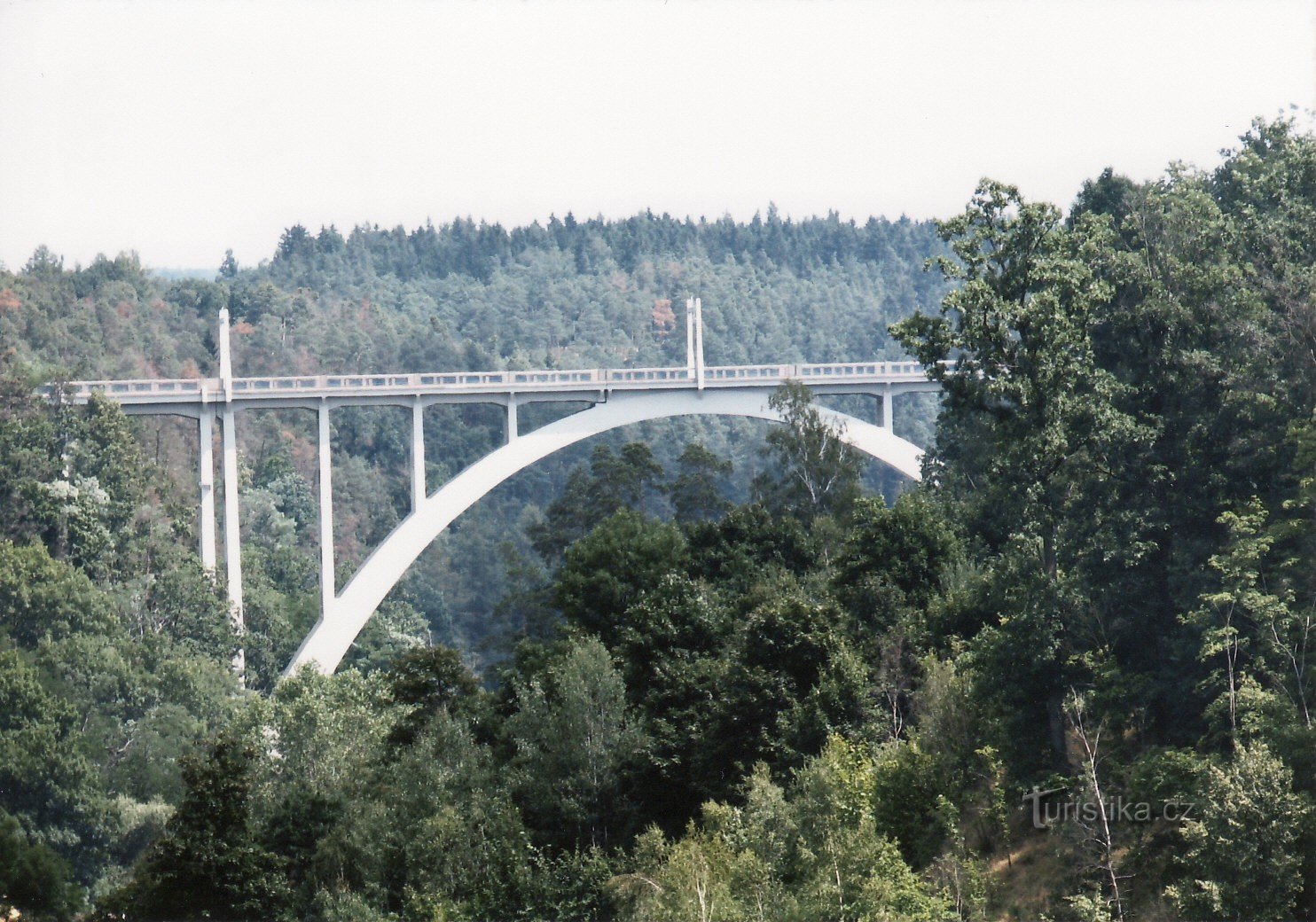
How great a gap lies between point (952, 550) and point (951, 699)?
21.2ft

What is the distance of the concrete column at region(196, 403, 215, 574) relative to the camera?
1773 inches

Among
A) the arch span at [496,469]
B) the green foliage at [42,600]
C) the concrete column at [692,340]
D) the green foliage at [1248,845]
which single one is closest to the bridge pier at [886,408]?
the arch span at [496,469]

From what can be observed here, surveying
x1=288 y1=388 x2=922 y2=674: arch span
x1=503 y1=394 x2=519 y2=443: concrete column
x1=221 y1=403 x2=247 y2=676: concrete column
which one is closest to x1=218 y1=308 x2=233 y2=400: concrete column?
x1=221 y1=403 x2=247 y2=676: concrete column

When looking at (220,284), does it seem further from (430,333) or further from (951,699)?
(951,699)

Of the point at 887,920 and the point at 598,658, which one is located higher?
the point at 598,658

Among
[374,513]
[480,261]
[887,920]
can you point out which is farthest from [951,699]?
[480,261]

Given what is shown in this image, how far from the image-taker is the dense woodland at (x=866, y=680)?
2225 cm

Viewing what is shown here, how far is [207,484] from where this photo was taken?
45281 millimetres

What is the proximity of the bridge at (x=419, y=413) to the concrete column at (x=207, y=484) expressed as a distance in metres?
0.04

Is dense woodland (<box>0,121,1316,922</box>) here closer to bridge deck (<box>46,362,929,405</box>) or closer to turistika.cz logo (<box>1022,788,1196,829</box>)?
turistika.cz logo (<box>1022,788,1196,829</box>)

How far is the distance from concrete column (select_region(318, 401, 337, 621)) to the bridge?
38 mm

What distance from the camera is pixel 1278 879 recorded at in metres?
19.7

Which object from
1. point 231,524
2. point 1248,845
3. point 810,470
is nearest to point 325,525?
point 231,524

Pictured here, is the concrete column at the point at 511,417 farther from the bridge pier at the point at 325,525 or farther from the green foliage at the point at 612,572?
the green foliage at the point at 612,572
